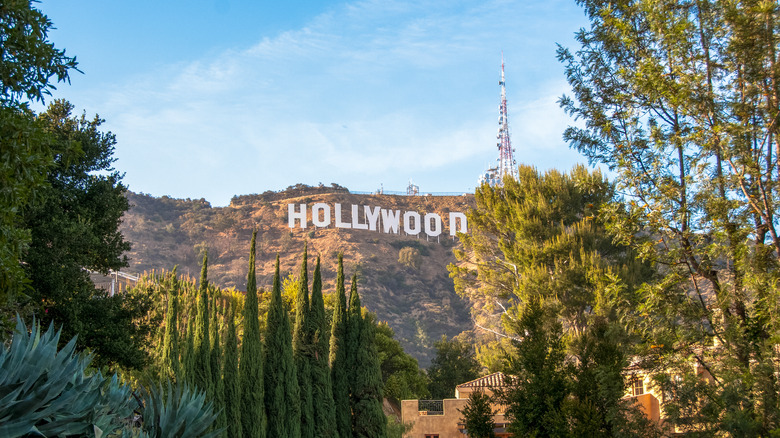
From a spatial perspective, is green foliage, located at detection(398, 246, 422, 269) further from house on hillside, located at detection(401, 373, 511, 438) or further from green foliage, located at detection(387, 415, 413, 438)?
green foliage, located at detection(387, 415, 413, 438)

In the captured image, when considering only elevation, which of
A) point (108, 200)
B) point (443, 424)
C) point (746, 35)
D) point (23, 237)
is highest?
point (746, 35)

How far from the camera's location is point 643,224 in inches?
472

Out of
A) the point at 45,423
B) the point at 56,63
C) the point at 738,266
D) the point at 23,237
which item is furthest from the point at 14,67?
the point at 738,266

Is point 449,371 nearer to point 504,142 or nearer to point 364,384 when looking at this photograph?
point 364,384

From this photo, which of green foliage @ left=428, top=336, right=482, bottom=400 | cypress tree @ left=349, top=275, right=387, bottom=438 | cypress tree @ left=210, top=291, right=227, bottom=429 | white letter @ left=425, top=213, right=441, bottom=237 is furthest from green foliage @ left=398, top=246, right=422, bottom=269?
cypress tree @ left=210, top=291, right=227, bottom=429

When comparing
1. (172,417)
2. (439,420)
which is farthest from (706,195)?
(439,420)

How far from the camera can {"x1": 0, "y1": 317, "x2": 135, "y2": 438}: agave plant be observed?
641 centimetres

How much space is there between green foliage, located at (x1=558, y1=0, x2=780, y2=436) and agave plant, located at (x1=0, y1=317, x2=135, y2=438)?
29.1ft

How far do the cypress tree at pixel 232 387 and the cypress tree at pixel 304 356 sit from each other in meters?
2.33

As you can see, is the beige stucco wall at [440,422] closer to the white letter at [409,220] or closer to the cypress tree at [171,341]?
the cypress tree at [171,341]

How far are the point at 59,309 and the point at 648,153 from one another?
503 inches

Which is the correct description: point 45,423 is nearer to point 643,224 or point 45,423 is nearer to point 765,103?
point 643,224

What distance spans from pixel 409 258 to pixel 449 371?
3911cm

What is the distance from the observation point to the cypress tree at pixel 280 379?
1689 centimetres
